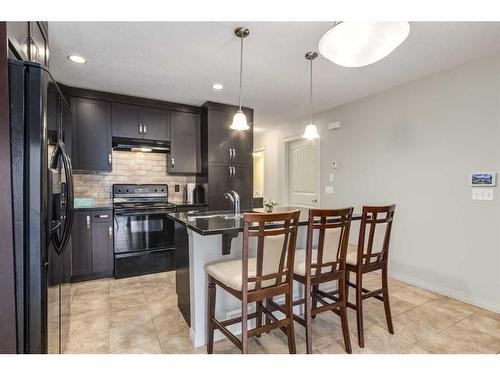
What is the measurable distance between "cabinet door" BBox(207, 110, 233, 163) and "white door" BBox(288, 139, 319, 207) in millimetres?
1527

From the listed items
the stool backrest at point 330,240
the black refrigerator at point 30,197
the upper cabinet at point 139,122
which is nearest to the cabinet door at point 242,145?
the upper cabinet at point 139,122

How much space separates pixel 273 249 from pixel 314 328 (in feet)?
3.55

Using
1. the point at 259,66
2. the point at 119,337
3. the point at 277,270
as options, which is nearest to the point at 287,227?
the point at 277,270

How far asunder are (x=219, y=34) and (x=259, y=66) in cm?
66

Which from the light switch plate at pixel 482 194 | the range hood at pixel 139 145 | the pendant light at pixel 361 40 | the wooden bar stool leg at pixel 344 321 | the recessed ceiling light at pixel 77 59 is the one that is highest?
the recessed ceiling light at pixel 77 59

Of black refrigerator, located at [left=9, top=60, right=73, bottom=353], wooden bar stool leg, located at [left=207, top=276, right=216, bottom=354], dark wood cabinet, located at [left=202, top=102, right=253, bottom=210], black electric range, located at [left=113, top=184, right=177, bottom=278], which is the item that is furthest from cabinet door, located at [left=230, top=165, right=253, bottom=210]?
black refrigerator, located at [left=9, top=60, right=73, bottom=353]

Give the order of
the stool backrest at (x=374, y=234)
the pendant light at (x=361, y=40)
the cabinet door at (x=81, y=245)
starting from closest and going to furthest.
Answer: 1. the pendant light at (x=361, y=40)
2. the stool backrest at (x=374, y=234)
3. the cabinet door at (x=81, y=245)

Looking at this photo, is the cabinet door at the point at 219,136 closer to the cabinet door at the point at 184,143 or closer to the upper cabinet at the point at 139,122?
the cabinet door at the point at 184,143

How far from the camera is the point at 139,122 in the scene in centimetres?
361

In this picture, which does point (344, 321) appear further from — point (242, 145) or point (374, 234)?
point (242, 145)

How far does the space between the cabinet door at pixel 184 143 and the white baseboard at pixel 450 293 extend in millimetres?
3175

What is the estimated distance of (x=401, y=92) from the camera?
3.11m

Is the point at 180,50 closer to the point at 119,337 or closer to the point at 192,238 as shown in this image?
the point at 192,238

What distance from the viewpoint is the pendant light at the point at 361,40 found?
1.28 m
